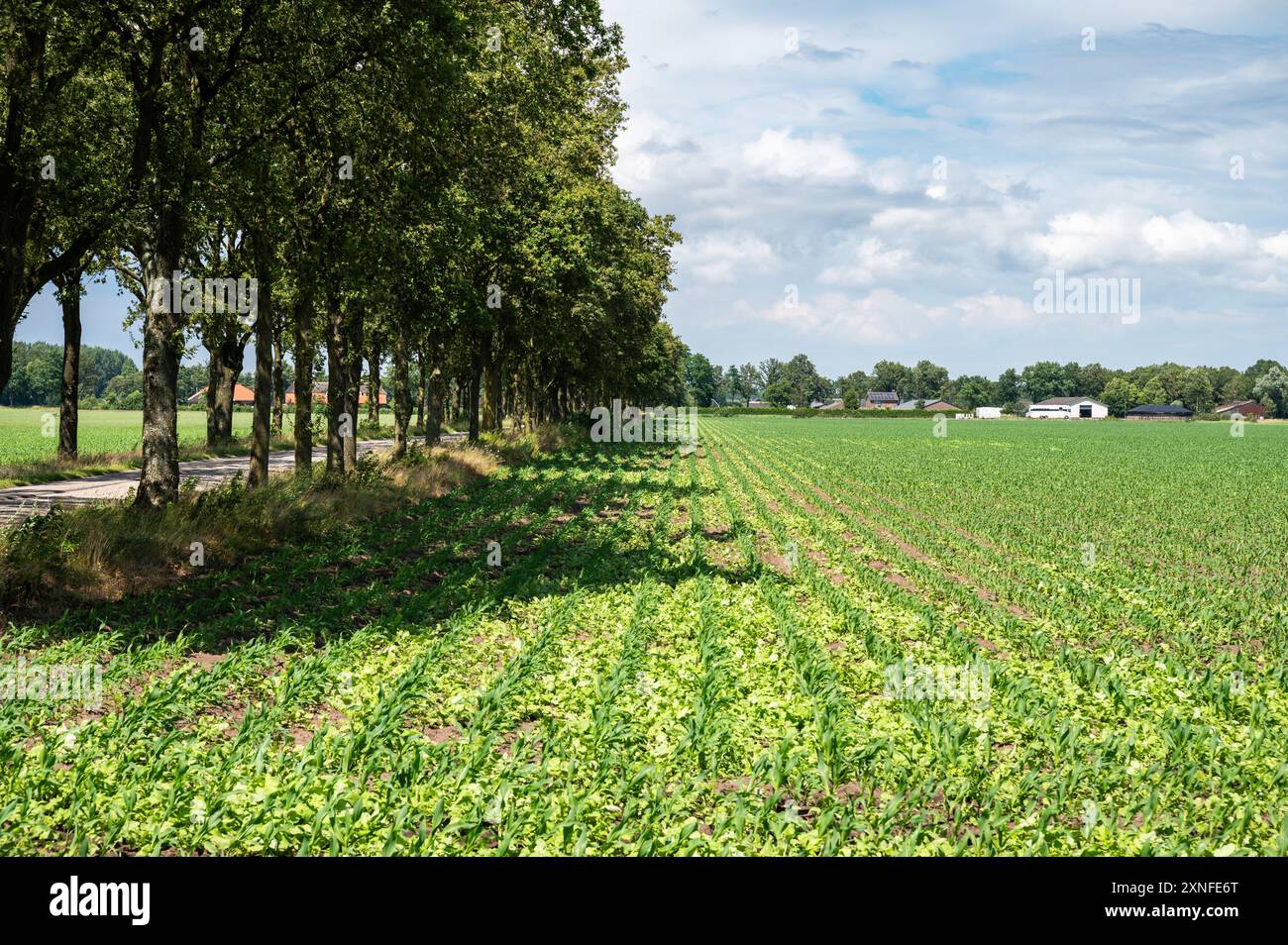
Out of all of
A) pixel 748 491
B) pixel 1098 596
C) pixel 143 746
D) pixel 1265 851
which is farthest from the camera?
pixel 748 491

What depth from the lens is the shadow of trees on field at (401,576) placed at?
1164cm

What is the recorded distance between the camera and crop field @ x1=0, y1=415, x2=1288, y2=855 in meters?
6.45

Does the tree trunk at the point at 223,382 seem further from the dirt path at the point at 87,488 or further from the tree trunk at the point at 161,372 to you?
the tree trunk at the point at 161,372

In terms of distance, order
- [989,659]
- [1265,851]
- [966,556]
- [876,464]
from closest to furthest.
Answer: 1. [1265,851]
2. [989,659]
3. [966,556]
4. [876,464]

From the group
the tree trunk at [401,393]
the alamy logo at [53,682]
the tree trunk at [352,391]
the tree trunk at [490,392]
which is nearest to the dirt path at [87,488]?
the tree trunk at [352,391]

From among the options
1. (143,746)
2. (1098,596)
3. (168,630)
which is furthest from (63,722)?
(1098,596)

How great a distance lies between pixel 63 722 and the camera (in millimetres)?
7969

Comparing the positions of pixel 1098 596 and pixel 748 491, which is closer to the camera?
pixel 1098 596

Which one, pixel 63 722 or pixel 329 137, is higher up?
A: pixel 329 137

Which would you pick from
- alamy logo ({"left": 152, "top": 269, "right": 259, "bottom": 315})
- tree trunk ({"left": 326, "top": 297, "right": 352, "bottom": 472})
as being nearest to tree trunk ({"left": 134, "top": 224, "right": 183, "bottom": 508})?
alamy logo ({"left": 152, "top": 269, "right": 259, "bottom": 315})

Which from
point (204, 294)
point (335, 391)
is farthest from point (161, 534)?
point (335, 391)

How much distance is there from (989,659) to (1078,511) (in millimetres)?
18643
